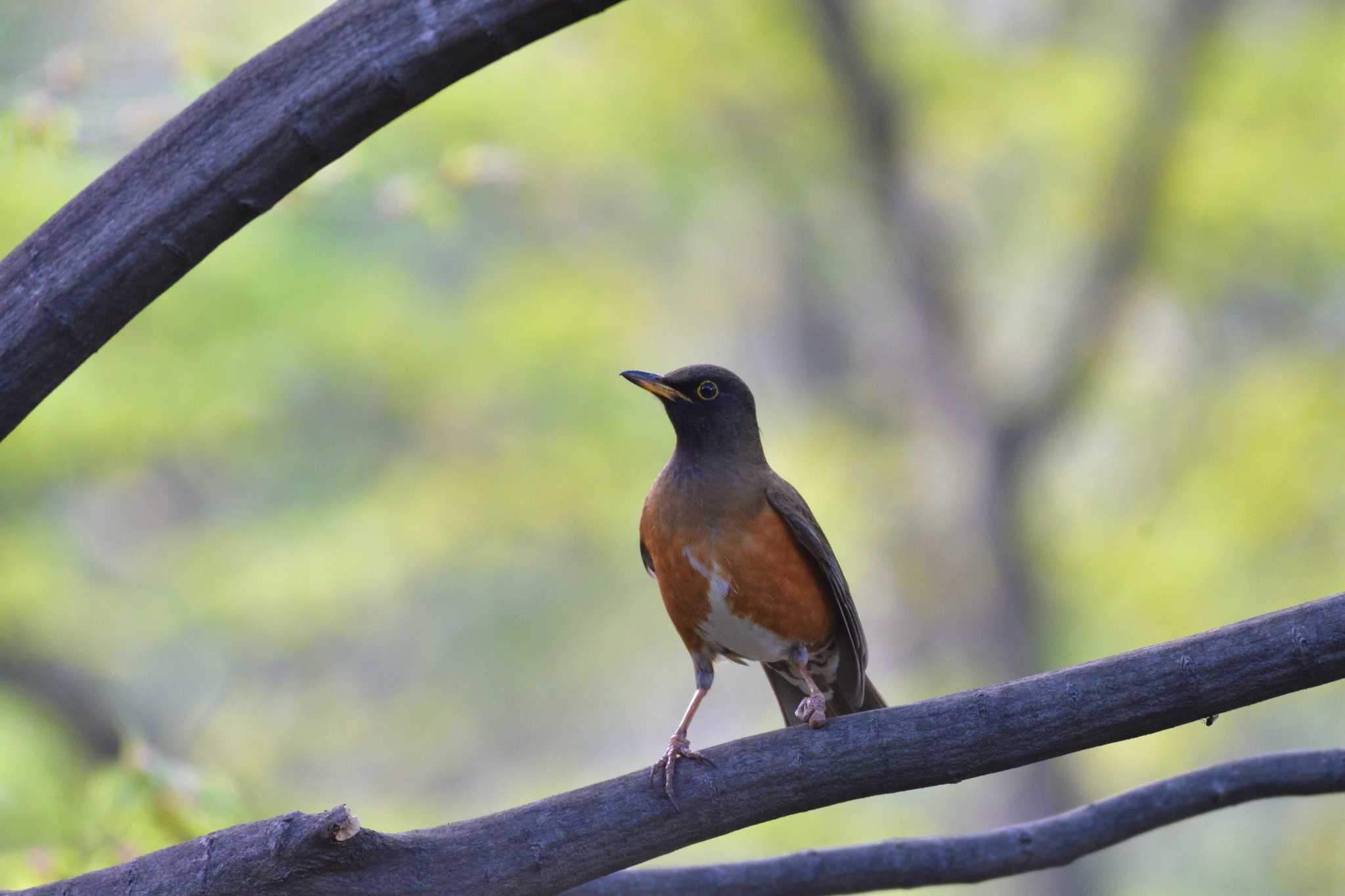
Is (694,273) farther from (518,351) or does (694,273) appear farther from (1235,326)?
(1235,326)

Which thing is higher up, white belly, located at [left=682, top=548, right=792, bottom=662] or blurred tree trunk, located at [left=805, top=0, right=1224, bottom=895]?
blurred tree trunk, located at [left=805, top=0, right=1224, bottom=895]

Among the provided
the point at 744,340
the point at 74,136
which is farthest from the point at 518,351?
the point at 74,136

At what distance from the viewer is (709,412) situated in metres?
4.24

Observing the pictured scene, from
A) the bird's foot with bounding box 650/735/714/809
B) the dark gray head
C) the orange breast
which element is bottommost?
the bird's foot with bounding box 650/735/714/809

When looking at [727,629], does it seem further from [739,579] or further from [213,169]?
[213,169]

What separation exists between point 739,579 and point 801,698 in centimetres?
92

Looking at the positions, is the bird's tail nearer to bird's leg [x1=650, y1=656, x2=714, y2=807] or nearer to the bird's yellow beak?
bird's leg [x1=650, y1=656, x2=714, y2=807]

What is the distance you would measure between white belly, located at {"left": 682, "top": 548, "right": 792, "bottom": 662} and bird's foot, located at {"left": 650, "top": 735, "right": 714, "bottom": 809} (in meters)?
0.56

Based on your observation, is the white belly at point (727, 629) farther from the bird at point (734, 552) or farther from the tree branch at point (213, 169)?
the tree branch at point (213, 169)

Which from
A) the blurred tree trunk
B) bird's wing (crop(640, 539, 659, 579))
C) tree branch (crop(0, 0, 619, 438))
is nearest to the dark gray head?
bird's wing (crop(640, 539, 659, 579))

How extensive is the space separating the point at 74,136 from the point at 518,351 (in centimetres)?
→ 561

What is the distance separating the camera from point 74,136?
5203 millimetres

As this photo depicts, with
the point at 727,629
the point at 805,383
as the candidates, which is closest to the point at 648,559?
the point at 727,629

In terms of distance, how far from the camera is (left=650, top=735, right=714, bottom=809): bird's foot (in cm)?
325
